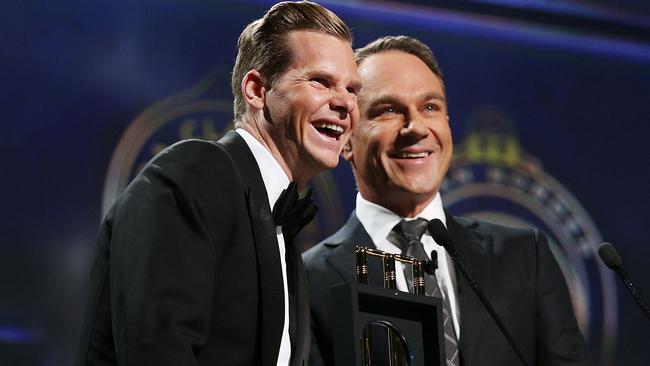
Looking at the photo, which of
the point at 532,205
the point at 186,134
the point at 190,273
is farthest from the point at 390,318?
the point at 532,205

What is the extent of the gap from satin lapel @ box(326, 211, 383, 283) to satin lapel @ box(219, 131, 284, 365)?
29.3 inches

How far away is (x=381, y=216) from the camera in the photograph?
119 inches

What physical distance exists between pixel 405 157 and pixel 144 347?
4.36 ft

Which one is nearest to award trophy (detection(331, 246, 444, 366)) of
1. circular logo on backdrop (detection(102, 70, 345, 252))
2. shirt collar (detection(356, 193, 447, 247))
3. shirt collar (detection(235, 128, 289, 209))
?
shirt collar (detection(235, 128, 289, 209))

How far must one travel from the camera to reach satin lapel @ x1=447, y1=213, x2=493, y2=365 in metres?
2.72

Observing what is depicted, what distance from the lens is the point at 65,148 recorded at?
352cm

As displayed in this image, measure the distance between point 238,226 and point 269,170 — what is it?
0.97 feet

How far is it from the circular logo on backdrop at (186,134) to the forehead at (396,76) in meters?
0.83

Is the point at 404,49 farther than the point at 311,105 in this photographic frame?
Yes

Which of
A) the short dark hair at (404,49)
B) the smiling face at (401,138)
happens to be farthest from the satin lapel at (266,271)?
the short dark hair at (404,49)

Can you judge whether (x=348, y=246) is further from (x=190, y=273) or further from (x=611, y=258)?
(x=190, y=273)

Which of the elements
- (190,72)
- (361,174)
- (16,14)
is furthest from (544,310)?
(16,14)

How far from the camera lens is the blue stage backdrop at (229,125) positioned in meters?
3.42

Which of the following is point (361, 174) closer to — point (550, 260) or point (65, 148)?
point (550, 260)
